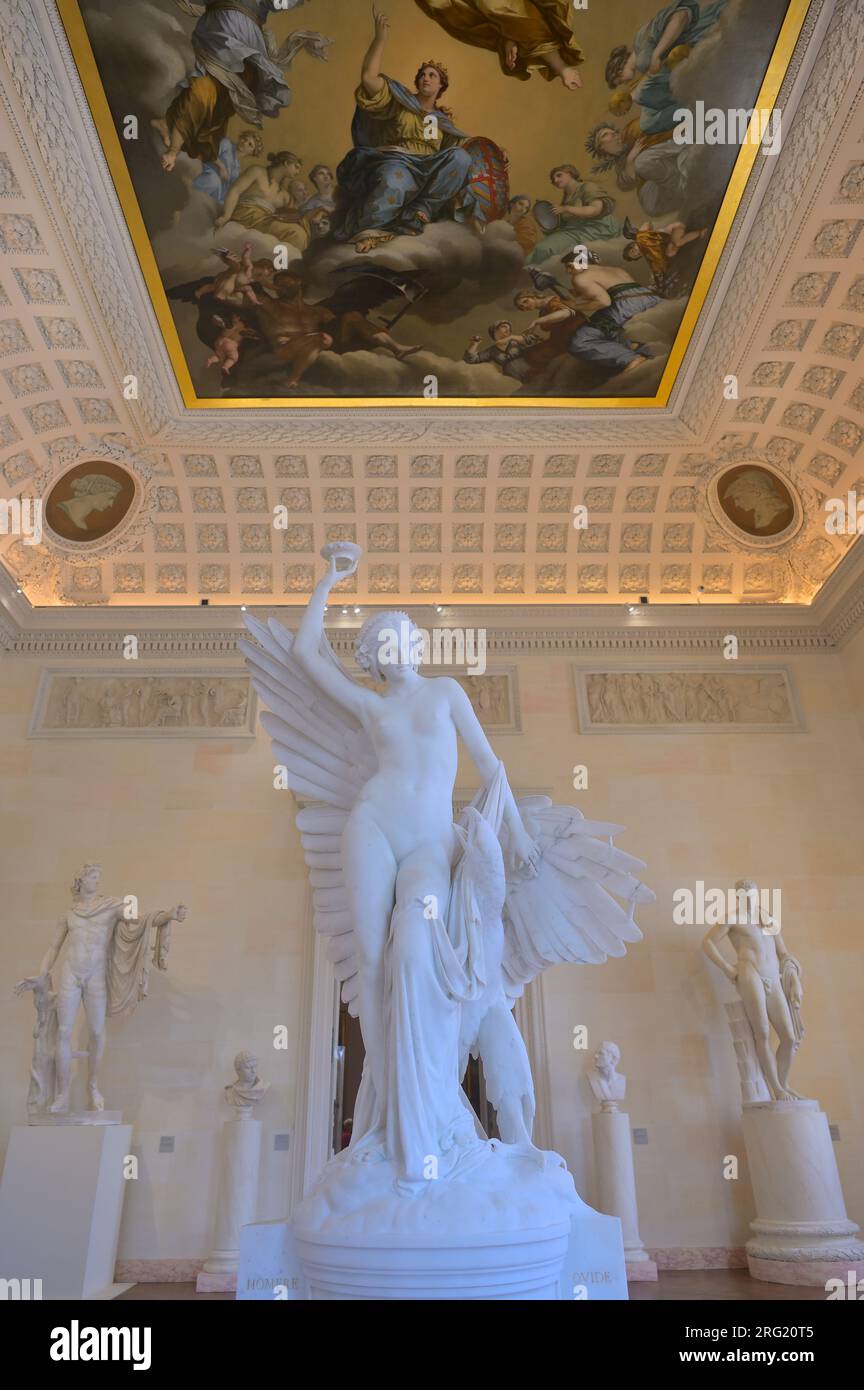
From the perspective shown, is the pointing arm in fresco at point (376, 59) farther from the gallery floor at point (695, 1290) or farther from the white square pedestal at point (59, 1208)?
the gallery floor at point (695, 1290)

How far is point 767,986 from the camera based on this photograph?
9.27 metres

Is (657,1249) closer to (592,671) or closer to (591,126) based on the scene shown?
(592,671)

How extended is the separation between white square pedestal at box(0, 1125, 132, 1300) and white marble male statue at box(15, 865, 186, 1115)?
1.52 ft

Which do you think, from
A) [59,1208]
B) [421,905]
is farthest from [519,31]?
[59,1208]

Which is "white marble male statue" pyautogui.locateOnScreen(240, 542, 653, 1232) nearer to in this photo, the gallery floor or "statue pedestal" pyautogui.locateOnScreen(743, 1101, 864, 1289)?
the gallery floor

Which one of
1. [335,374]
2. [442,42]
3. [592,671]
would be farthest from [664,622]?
[442,42]

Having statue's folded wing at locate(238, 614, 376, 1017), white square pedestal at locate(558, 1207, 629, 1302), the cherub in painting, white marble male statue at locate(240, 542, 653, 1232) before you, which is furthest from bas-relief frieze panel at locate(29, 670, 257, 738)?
white square pedestal at locate(558, 1207, 629, 1302)

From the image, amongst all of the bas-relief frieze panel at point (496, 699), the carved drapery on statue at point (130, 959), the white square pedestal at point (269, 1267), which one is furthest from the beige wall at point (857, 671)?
the white square pedestal at point (269, 1267)

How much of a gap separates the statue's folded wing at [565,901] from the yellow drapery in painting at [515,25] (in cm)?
812

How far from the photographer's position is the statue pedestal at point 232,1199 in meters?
8.41

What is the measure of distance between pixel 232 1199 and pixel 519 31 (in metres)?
12.4

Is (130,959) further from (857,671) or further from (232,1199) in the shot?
(857,671)

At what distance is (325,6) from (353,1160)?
9.78m
